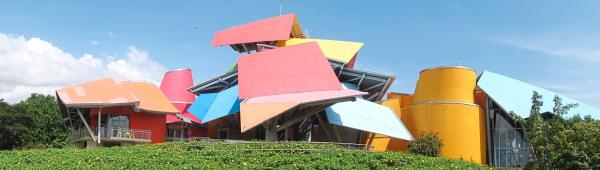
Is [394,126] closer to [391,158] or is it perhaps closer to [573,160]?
[391,158]

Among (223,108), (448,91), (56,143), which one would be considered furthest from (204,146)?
(56,143)

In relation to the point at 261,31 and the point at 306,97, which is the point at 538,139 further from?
the point at 261,31

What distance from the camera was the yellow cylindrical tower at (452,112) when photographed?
4209 centimetres

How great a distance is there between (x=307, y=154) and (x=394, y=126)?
16055mm

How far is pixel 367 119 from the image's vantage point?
130 feet

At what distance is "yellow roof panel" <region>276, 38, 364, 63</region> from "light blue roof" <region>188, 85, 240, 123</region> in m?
8.72

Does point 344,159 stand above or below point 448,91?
below

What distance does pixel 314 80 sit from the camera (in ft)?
123

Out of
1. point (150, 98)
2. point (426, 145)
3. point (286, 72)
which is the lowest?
point (426, 145)

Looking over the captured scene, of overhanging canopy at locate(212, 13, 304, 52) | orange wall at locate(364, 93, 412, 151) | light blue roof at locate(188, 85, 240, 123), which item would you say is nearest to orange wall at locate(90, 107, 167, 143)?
light blue roof at locate(188, 85, 240, 123)

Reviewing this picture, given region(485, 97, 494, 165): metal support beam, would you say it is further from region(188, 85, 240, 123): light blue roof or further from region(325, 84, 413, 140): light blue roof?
region(188, 85, 240, 123): light blue roof

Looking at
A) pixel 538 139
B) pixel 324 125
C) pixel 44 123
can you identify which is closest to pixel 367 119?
pixel 324 125

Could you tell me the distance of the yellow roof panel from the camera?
4775 cm

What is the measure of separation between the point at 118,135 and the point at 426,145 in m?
20.2
